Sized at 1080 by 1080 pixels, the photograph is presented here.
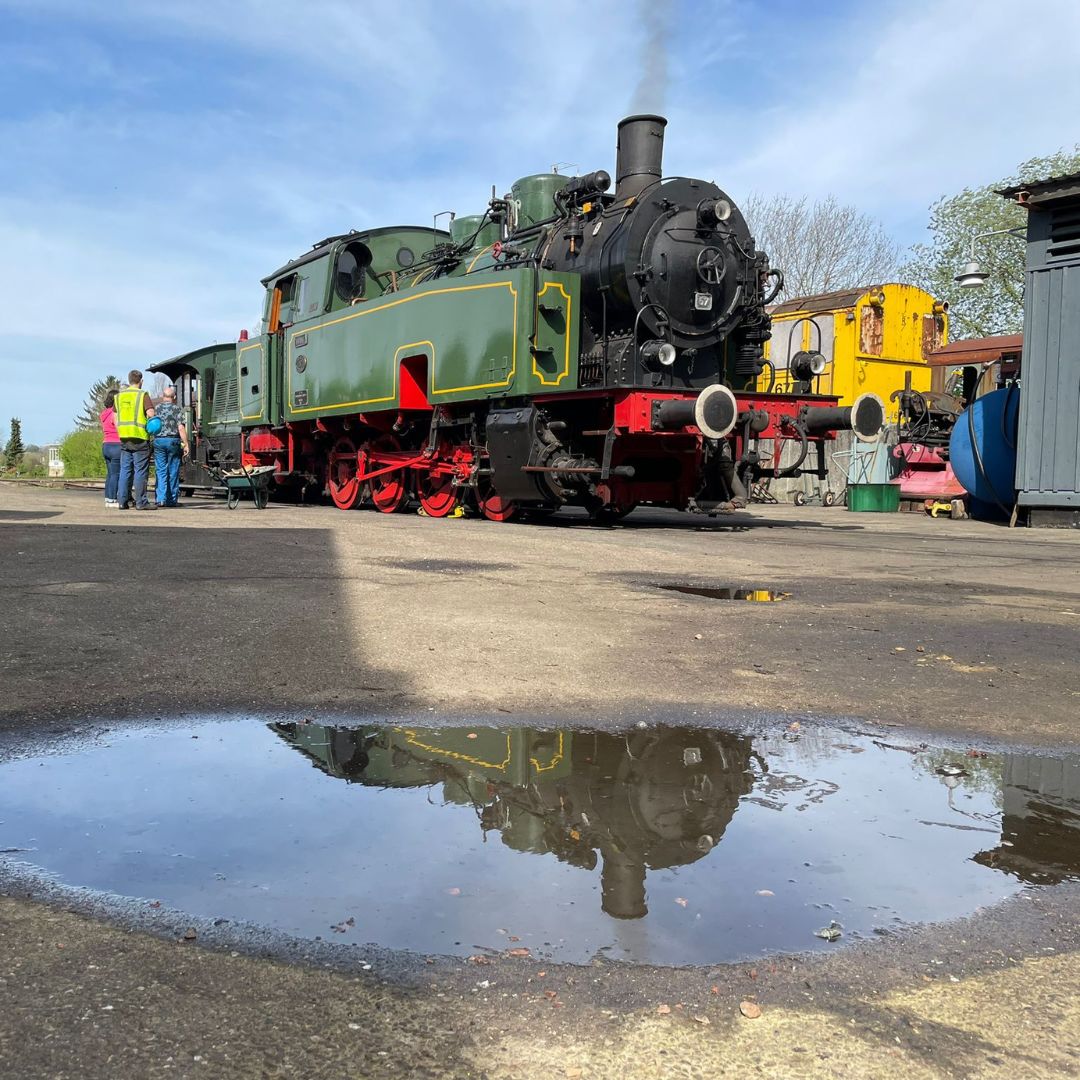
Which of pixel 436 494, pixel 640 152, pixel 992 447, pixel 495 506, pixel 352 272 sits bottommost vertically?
pixel 495 506

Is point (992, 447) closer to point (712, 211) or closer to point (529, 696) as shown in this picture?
point (712, 211)

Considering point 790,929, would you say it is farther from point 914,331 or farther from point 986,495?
point 914,331

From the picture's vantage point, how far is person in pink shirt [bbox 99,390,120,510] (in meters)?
14.6

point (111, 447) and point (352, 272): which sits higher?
point (352, 272)

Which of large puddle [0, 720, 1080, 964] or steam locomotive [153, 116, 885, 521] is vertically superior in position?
steam locomotive [153, 116, 885, 521]

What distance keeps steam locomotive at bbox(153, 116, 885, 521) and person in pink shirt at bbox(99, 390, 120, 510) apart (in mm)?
3484

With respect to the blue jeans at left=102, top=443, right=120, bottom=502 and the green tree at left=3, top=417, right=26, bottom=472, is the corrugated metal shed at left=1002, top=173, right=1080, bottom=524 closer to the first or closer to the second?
the blue jeans at left=102, top=443, right=120, bottom=502

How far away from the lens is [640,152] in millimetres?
11156

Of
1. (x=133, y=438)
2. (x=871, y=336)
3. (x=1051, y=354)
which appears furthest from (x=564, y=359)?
(x=871, y=336)

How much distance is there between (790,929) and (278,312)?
15.9m

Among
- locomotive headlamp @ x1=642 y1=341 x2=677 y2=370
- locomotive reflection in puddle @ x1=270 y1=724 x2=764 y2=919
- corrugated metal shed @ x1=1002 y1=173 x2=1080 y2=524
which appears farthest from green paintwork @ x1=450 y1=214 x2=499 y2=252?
locomotive reflection in puddle @ x1=270 y1=724 x2=764 y2=919

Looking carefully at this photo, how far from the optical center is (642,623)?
497cm

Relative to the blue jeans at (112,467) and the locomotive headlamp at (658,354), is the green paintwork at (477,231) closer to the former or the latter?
the locomotive headlamp at (658,354)

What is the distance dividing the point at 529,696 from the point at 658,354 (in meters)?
7.10
